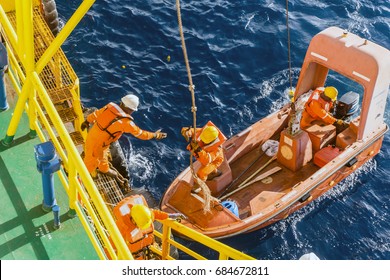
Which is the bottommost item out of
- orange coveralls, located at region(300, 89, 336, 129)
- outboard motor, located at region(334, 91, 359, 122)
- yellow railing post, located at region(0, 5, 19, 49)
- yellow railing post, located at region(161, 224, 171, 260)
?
outboard motor, located at region(334, 91, 359, 122)

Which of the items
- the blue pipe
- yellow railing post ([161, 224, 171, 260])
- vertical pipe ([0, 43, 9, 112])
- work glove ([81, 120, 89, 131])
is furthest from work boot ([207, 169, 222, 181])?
the blue pipe

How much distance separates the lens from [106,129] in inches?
436

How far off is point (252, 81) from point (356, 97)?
141 inches

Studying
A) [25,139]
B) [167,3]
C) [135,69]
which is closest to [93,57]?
[135,69]

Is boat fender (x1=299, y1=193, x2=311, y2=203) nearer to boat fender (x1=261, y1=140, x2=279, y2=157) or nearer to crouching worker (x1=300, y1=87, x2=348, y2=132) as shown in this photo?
boat fender (x1=261, y1=140, x2=279, y2=157)

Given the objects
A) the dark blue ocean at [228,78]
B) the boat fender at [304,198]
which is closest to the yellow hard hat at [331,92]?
the boat fender at [304,198]

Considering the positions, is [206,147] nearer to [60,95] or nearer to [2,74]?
[60,95]

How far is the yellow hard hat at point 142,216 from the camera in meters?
8.79

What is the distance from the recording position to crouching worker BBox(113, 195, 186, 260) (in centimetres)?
880

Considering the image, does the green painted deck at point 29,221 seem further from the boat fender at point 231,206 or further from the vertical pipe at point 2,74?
the boat fender at point 231,206

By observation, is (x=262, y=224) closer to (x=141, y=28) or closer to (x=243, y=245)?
(x=243, y=245)

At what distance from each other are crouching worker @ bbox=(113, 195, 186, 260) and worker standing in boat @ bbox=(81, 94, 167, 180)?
6.93ft

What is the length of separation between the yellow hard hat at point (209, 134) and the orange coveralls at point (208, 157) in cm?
13

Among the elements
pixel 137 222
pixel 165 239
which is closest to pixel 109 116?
pixel 137 222
